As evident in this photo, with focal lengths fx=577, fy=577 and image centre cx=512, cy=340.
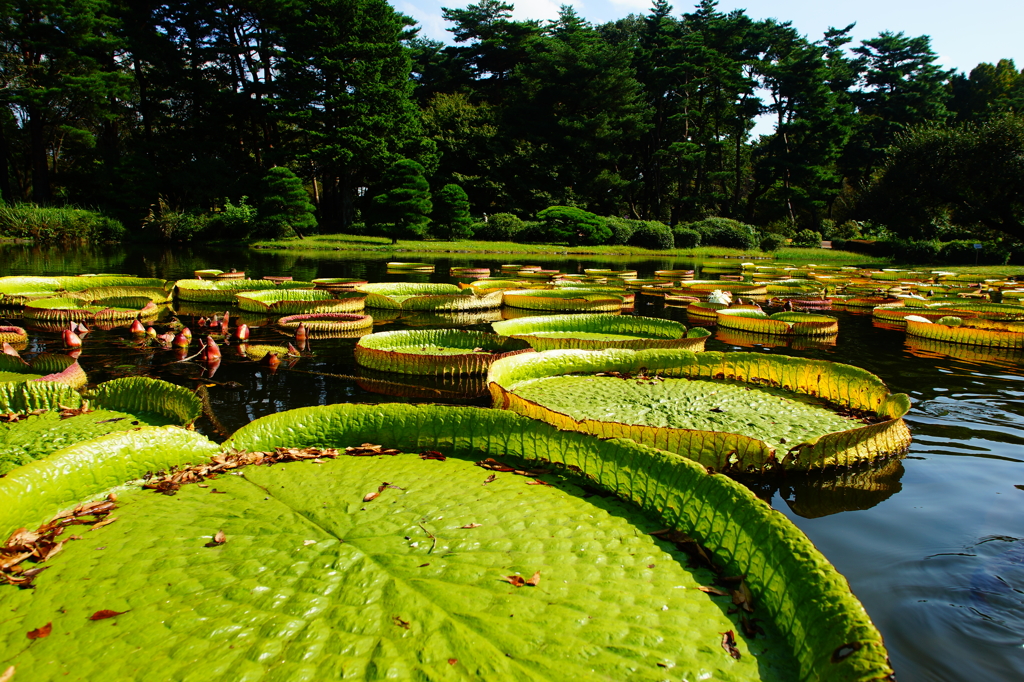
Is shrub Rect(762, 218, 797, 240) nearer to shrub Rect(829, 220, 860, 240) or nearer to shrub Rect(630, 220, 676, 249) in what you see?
shrub Rect(829, 220, 860, 240)

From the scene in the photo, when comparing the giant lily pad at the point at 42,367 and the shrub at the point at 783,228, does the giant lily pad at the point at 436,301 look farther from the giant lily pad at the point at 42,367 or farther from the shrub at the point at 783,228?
the shrub at the point at 783,228

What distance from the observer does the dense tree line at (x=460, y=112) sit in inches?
1180

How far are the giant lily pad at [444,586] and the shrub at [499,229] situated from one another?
28.9 m

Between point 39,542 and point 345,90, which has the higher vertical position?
→ point 345,90

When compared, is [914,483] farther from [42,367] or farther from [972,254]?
[972,254]

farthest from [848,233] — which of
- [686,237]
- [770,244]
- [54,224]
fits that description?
[54,224]

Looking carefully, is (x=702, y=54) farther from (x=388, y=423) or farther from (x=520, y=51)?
(x=388, y=423)

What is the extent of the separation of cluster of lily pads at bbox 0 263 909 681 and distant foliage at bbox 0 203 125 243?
28.5 metres

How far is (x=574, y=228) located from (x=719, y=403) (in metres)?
27.2

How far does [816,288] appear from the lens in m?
11.7

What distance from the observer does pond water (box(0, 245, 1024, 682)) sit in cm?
190

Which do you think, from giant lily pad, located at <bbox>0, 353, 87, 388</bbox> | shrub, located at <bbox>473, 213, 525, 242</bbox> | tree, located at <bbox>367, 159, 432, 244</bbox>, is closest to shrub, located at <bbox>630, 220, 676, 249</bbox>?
shrub, located at <bbox>473, 213, 525, 242</bbox>

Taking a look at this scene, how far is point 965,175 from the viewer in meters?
23.9

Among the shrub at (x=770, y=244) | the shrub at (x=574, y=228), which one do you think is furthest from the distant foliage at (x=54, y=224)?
the shrub at (x=770, y=244)
